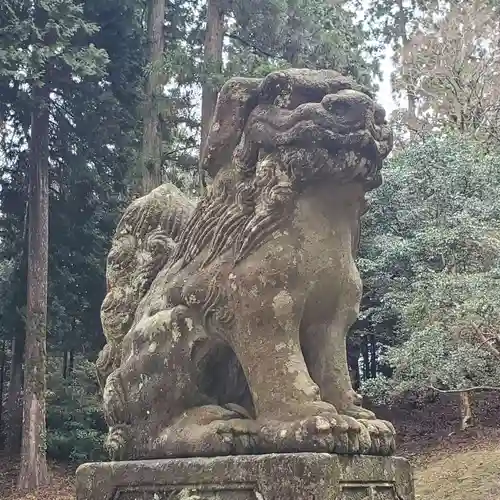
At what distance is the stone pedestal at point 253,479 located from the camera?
8.14ft

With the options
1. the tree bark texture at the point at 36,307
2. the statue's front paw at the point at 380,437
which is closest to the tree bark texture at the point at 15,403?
the tree bark texture at the point at 36,307

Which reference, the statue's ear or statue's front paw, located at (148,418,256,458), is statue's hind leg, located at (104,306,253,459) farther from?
the statue's ear

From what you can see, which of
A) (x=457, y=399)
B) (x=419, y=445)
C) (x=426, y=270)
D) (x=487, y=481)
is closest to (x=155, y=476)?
(x=487, y=481)

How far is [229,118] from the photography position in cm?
310

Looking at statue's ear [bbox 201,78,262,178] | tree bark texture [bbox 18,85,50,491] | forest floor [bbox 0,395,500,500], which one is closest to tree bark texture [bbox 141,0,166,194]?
tree bark texture [bbox 18,85,50,491]

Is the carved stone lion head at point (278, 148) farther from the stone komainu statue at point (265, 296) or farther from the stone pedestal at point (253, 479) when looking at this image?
the stone pedestal at point (253, 479)

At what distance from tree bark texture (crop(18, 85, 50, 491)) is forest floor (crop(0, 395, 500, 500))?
1.62 feet

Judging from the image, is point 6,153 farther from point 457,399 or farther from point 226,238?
point 226,238

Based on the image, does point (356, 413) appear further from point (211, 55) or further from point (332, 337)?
point (211, 55)

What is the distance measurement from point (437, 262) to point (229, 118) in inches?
418

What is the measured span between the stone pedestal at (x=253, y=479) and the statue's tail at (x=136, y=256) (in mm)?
630

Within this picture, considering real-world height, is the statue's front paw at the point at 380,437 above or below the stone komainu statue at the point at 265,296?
below

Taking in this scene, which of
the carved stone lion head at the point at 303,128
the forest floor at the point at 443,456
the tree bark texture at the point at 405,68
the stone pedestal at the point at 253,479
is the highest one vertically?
the tree bark texture at the point at 405,68

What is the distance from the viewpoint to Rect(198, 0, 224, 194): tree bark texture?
12055 millimetres
